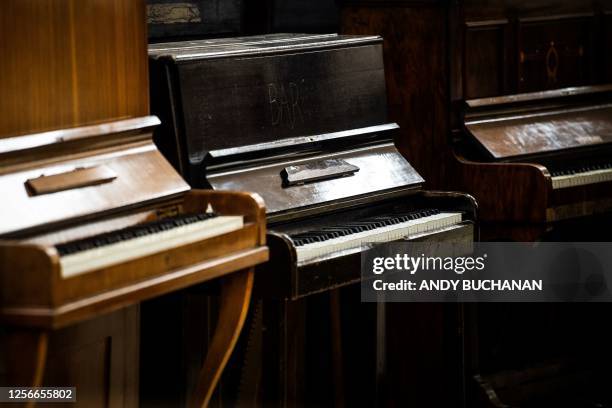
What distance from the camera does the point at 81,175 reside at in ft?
11.1

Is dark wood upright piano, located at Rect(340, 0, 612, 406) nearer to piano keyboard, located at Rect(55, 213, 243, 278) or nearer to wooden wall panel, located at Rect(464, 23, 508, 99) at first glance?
wooden wall panel, located at Rect(464, 23, 508, 99)

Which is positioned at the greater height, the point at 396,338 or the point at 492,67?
the point at 492,67

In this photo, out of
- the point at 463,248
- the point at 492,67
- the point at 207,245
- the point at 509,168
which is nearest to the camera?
the point at 207,245

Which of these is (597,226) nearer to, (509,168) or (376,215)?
(509,168)

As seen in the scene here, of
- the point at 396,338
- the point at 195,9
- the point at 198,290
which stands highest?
the point at 195,9

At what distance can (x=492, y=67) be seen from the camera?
5188 millimetres

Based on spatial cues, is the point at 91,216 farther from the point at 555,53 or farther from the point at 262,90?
the point at 555,53

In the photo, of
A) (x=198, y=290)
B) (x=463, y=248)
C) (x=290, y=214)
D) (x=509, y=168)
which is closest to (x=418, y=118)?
(x=509, y=168)

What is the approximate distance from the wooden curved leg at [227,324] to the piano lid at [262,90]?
0.45 metres

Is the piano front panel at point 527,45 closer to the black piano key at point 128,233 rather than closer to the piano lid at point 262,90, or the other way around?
the piano lid at point 262,90

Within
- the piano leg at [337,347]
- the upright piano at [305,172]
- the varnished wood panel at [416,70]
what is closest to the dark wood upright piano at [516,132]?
the varnished wood panel at [416,70]

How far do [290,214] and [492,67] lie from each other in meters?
1.56

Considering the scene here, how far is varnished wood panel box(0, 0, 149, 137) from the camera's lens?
3244 mm

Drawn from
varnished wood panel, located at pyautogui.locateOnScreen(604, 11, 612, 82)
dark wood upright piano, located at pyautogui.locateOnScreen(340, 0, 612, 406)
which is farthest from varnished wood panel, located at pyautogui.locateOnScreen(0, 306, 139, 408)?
varnished wood panel, located at pyautogui.locateOnScreen(604, 11, 612, 82)
